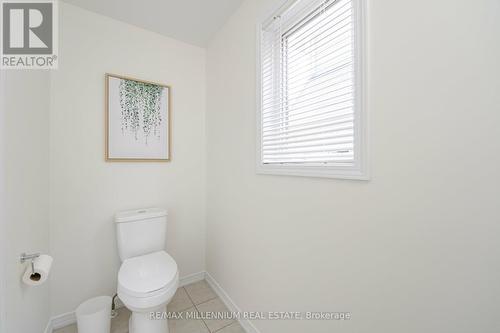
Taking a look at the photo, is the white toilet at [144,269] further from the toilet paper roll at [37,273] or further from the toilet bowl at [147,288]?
the toilet paper roll at [37,273]

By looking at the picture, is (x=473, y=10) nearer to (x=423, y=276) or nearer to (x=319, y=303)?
(x=423, y=276)

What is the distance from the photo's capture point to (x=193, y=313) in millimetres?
1675

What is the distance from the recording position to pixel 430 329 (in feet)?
2.17

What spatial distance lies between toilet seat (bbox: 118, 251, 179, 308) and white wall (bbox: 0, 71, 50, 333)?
45 centimetres

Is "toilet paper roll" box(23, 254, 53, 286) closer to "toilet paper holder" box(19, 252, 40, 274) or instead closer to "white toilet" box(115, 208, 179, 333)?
"toilet paper holder" box(19, 252, 40, 274)

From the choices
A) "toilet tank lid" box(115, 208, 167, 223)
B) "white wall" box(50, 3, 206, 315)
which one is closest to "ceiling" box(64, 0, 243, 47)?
"white wall" box(50, 3, 206, 315)

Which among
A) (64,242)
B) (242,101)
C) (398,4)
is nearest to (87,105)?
(64,242)

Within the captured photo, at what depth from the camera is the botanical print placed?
5.76ft

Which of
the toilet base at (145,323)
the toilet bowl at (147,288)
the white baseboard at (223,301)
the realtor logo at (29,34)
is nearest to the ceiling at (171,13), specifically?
the realtor logo at (29,34)

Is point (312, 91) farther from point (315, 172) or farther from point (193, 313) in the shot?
point (193, 313)

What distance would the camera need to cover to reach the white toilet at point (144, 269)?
1.20m

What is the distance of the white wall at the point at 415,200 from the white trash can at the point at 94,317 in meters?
1.22

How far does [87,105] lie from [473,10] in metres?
2.21

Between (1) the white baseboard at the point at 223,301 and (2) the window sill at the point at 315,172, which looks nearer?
(2) the window sill at the point at 315,172
